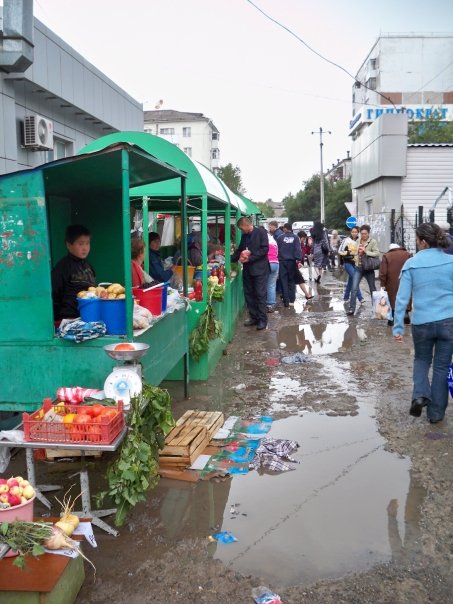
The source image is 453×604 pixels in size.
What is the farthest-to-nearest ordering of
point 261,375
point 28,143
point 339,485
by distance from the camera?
point 28,143 → point 261,375 → point 339,485

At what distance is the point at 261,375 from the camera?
8.09 meters

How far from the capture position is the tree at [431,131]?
44719mm

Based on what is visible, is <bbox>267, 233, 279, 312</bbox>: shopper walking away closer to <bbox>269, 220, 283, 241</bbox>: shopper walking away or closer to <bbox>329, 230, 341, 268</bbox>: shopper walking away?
<bbox>269, 220, 283, 241</bbox>: shopper walking away

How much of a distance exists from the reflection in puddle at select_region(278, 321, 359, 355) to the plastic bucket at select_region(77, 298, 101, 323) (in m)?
5.50

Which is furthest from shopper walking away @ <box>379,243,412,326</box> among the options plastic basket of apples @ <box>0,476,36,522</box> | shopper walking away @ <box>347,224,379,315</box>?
plastic basket of apples @ <box>0,476,36,522</box>

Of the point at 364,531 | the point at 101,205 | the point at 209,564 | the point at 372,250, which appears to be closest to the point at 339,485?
the point at 364,531

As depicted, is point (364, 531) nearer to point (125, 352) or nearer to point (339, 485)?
point (339, 485)

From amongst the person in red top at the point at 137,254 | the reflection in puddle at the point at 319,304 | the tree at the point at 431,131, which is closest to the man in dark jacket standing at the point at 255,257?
the reflection in puddle at the point at 319,304

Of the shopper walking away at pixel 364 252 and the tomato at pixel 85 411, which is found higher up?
the shopper walking away at pixel 364 252

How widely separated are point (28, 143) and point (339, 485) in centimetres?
742

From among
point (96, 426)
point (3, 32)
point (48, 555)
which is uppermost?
point (3, 32)

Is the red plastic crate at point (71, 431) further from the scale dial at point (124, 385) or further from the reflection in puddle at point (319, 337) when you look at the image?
the reflection in puddle at point (319, 337)

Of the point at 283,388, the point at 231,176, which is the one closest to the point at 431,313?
the point at 283,388

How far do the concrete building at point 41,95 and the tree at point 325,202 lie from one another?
50.3 m
